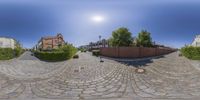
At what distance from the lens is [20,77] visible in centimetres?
891

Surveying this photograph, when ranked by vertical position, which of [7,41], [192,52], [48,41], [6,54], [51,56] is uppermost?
[7,41]

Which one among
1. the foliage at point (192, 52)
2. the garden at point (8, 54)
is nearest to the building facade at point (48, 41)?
the garden at point (8, 54)

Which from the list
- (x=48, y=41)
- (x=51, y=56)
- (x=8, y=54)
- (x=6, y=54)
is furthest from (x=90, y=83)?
(x=6, y=54)

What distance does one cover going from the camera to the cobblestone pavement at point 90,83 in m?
6.36

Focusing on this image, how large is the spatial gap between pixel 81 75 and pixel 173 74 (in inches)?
193

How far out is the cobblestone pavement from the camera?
6355mm

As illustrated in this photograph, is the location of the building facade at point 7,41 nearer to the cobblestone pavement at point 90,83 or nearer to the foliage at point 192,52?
the cobblestone pavement at point 90,83

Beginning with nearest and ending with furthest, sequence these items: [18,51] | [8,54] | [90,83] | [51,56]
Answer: [90,83]
[51,56]
[18,51]
[8,54]

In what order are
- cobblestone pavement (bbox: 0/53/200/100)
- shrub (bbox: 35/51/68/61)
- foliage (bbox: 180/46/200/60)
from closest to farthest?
cobblestone pavement (bbox: 0/53/200/100), shrub (bbox: 35/51/68/61), foliage (bbox: 180/46/200/60)

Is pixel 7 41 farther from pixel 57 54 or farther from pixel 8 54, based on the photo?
pixel 57 54

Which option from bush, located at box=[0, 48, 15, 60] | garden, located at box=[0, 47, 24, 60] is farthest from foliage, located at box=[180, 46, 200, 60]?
bush, located at box=[0, 48, 15, 60]

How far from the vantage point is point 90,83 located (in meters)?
7.89

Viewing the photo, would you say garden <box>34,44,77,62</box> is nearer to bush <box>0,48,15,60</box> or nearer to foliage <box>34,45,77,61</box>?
foliage <box>34,45,77,61</box>

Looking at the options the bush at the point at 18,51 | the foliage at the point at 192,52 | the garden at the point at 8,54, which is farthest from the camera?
the foliage at the point at 192,52
